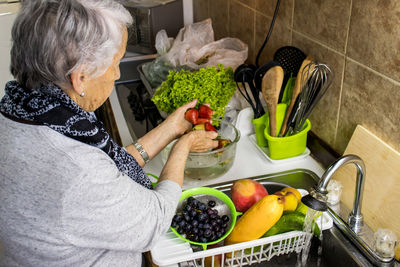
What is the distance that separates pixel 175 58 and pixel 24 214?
104 centimetres

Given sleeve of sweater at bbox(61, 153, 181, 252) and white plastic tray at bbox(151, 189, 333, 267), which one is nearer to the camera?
sleeve of sweater at bbox(61, 153, 181, 252)

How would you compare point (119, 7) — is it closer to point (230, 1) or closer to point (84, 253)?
point (84, 253)

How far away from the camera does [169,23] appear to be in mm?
2145

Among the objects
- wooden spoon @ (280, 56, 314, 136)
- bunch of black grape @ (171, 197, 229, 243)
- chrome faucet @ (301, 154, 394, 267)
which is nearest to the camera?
chrome faucet @ (301, 154, 394, 267)

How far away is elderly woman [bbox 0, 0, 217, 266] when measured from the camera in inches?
29.5

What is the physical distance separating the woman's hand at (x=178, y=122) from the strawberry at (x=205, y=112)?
31 mm

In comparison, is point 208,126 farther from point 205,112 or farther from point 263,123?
point 263,123

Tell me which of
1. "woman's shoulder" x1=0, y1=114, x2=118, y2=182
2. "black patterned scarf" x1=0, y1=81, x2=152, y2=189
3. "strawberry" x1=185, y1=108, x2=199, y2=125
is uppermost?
"black patterned scarf" x1=0, y1=81, x2=152, y2=189

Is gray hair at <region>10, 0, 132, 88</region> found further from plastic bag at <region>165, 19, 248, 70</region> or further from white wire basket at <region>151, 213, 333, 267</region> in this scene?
plastic bag at <region>165, 19, 248, 70</region>

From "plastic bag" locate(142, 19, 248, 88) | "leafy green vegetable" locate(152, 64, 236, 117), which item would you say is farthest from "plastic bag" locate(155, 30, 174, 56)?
"leafy green vegetable" locate(152, 64, 236, 117)

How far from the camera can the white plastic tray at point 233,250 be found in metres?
0.93

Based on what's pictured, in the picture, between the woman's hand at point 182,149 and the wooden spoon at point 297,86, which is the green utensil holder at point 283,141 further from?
the woman's hand at point 182,149

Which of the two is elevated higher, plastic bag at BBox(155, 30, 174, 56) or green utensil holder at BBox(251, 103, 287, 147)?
plastic bag at BBox(155, 30, 174, 56)

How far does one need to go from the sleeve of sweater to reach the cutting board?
0.53 metres
